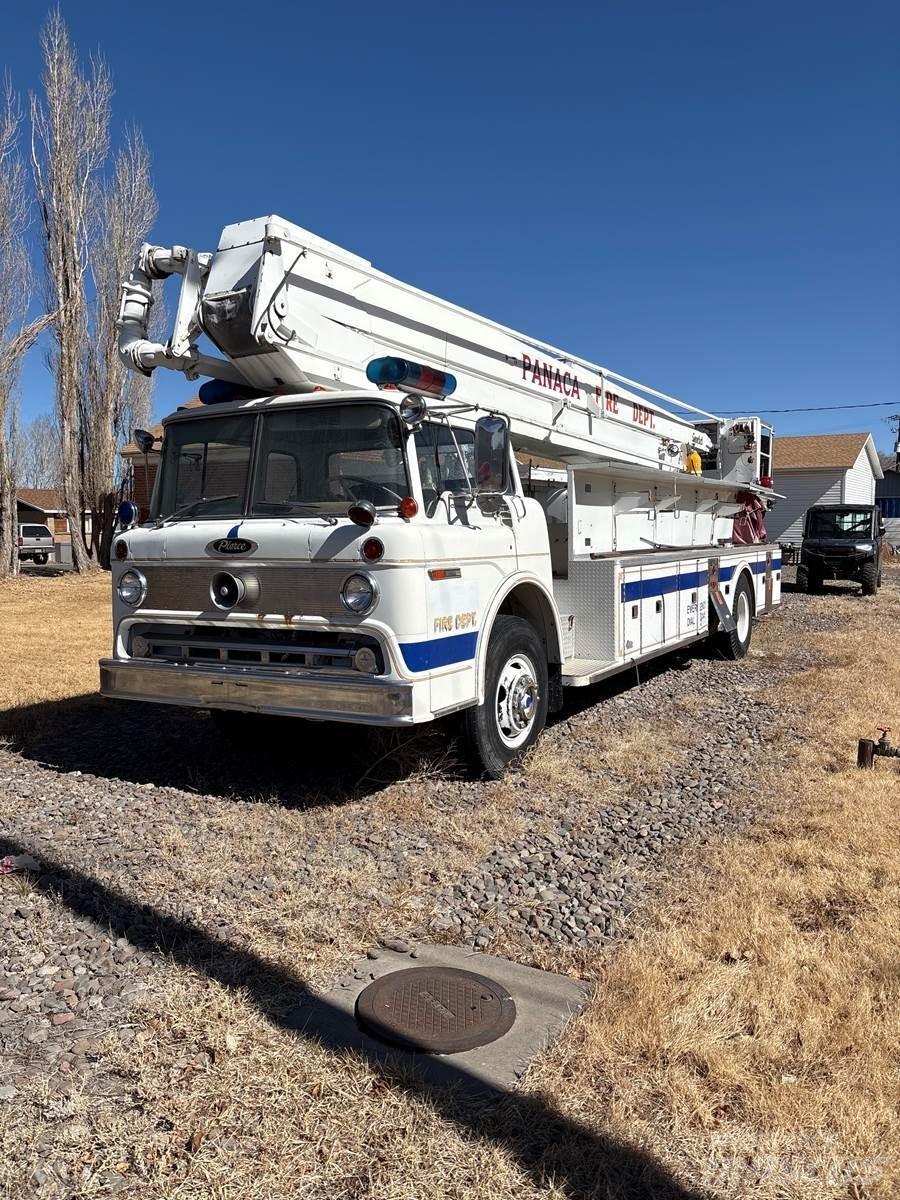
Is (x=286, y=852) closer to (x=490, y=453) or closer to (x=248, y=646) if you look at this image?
(x=248, y=646)

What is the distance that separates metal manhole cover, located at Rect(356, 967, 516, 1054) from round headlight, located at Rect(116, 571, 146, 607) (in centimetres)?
302

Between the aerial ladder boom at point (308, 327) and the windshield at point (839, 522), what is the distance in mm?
14935

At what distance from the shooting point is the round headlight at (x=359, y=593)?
4.75m

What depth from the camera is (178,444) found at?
5.75 meters

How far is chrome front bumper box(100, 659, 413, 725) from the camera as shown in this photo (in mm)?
4715

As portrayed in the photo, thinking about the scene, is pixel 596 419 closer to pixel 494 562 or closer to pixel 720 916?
pixel 494 562

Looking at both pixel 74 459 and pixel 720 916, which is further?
pixel 74 459

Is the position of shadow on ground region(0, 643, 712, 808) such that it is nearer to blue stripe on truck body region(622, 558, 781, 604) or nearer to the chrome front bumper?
the chrome front bumper

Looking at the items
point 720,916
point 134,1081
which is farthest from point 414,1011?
point 720,916

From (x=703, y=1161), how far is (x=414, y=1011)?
1.08 meters

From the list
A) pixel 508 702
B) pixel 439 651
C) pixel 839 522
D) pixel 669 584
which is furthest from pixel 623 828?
pixel 839 522

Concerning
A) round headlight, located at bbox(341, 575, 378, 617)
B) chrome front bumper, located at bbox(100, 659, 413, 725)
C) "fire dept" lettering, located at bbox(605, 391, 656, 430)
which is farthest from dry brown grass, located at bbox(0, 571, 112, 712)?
"fire dept" lettering, located at bbox(605, 391, 656, 430)

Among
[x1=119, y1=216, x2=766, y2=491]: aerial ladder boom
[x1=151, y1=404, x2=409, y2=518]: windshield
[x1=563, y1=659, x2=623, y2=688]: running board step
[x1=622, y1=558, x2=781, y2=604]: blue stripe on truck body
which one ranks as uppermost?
[x1=119, y1=216, x2=766, y2=491]: aerial ladder boom

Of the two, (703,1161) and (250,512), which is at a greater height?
(250,512)
